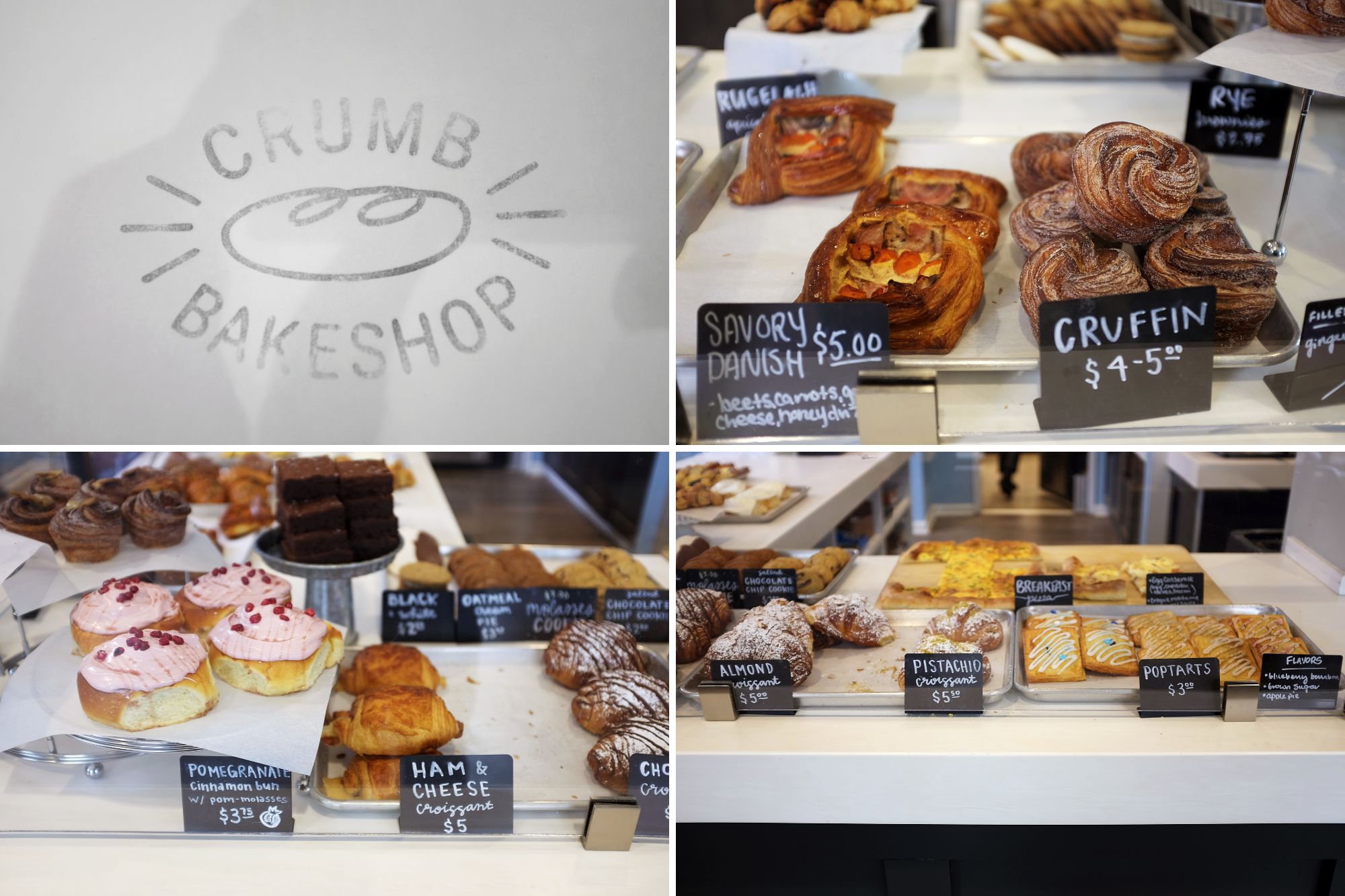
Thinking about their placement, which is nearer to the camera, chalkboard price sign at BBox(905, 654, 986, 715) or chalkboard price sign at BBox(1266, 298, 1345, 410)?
chalkboard price sign at BBox(1266, 298, 1345, 410)

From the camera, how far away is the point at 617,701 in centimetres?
152

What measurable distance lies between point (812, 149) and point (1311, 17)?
0.65 metres

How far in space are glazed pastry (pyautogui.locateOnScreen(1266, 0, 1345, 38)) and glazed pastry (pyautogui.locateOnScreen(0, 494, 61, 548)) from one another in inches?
69.6

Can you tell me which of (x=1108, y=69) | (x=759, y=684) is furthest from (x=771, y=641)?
(x=1108, y=69)

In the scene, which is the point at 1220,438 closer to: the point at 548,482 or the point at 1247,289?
the point at 1247,289

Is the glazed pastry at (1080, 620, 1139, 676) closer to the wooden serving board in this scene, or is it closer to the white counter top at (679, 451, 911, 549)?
the wooden serving board

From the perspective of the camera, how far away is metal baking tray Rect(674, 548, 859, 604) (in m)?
1.55

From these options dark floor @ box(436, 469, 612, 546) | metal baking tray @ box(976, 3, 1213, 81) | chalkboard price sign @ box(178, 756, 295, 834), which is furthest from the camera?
dark floor @ box(436, 469, 612, 546)

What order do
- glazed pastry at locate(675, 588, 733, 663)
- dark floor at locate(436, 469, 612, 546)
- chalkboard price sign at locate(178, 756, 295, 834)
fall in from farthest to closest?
1. dark floor at locate(436, 469, 612, 546)
2. glazed pastry at locate(675, 588, 733, 663)
3. chalkboard price sign at locate(178, 756, 295, 834)

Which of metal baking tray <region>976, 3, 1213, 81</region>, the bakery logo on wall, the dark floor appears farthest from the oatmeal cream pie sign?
metal baking tray <region>976, 3, 1213, 81</region>

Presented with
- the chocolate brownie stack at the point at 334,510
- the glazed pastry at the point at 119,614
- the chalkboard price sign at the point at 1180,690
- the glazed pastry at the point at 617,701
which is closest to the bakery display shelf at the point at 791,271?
the chalkboard price sign at the point at 1180,690

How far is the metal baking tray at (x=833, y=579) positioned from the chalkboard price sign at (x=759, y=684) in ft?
0.60

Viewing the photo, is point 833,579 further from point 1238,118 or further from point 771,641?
point 1238,118

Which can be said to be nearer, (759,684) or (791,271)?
(791,271)
